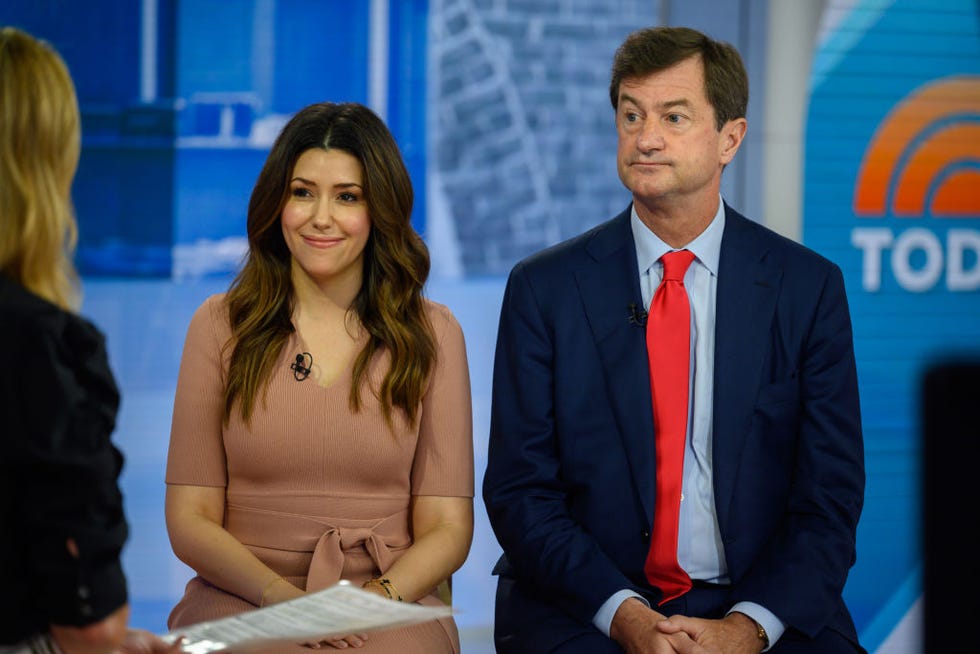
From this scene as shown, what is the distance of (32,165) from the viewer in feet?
5.49

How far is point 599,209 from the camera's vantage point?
4.52 metres

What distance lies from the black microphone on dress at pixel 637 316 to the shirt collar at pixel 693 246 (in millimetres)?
111

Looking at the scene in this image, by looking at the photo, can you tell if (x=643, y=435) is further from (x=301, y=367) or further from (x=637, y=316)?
(x=301, y=367)

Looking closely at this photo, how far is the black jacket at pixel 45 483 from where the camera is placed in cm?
159

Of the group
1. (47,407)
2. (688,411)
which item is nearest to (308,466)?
(688,411)

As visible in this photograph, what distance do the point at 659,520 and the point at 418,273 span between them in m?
0.81

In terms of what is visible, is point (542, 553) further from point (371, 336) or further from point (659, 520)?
point (371, 336)

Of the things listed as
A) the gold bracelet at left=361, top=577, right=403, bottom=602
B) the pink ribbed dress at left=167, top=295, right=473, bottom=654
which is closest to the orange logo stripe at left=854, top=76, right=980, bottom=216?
the pink ribbed dress at left=167, top=295, right=473, bottom=654

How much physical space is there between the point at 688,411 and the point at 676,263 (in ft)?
1.13

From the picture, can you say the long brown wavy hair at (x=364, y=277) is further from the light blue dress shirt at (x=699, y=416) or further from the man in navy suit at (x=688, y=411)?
the light blue dress shirt at (x=699, y=416)

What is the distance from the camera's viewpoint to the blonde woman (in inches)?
62.7

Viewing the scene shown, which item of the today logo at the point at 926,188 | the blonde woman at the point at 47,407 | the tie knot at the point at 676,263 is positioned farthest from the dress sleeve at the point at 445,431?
the today logo at the point at 926,188

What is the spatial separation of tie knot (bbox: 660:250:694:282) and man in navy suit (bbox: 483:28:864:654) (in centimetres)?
2

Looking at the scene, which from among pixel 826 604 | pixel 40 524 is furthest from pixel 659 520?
pixel 40 524
